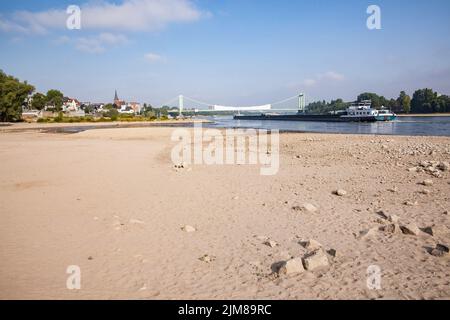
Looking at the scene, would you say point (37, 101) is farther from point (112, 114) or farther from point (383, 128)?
point (383, 128)

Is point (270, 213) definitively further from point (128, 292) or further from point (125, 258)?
point (128, 292)

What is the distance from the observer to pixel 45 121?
67.1 meters

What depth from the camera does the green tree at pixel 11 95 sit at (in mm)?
59287

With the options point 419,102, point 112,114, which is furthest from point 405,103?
point 112,114

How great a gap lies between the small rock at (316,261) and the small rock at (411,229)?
2.11m

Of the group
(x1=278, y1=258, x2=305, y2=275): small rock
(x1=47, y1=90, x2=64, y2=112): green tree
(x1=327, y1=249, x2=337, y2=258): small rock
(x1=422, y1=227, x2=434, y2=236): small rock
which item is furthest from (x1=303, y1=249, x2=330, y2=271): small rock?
(x1=47, y1=90, x2=64, y2=112): green tree

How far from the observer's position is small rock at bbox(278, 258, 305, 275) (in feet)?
14.2

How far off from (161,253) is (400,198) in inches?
255

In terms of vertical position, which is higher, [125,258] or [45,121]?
[45,121]

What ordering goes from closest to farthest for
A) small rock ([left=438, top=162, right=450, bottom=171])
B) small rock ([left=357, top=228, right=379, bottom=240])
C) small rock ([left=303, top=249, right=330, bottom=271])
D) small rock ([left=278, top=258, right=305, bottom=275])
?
small rock ([left=278, top=258, right=305, bottom=275]) < small rock ([left=303, top=249, right=330, bottom=271]) < small rock ([left=357, top=228, right=379, bottom=240]) < small rock ([left=438, top=162, right=450, bottom=171])

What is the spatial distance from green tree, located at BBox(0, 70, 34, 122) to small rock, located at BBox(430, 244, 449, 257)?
71636 mm

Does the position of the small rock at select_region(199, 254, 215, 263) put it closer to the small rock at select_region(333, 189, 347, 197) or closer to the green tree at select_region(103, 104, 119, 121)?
the small rock at select_region(333, 189, 347, 197)
